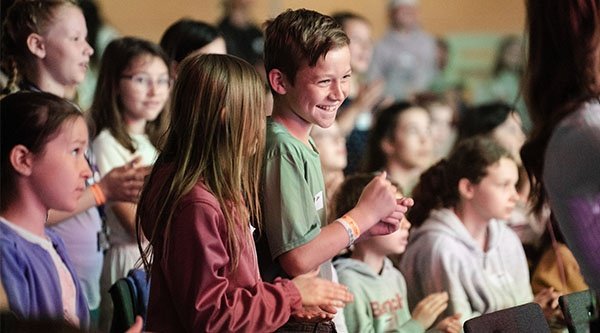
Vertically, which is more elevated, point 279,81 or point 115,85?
point 279,81

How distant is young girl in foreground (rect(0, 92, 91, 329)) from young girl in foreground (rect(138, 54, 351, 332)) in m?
0.30

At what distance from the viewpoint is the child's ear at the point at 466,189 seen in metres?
4.52

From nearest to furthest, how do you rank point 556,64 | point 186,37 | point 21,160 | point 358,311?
point 556,64, point 21,160, point 358,311, point 186,37

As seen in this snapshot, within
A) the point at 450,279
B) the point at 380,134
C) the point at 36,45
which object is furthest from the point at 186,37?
the point at 380,134

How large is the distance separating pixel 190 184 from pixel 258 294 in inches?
11.6

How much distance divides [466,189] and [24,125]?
2038 millimetres

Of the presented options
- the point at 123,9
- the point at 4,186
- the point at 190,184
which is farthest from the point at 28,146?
the point at 123,9

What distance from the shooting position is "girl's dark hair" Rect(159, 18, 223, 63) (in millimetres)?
4207

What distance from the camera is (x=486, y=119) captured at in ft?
21.1

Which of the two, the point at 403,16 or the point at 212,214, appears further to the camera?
the point at 403,16

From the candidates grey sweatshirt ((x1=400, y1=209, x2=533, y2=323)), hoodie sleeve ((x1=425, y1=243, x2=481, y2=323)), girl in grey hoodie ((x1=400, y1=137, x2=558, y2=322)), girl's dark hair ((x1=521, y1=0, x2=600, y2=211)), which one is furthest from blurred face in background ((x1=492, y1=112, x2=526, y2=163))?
girl's dark hair ((x1=521, y1=0, x2=600, y2=211))

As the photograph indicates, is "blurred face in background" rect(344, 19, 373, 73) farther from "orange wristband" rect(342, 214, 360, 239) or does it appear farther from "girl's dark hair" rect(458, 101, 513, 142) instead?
"orange wristband" rect(342, 214, 360, 239)

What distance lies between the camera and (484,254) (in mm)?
4496

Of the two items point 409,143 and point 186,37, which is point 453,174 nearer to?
point 409,143
